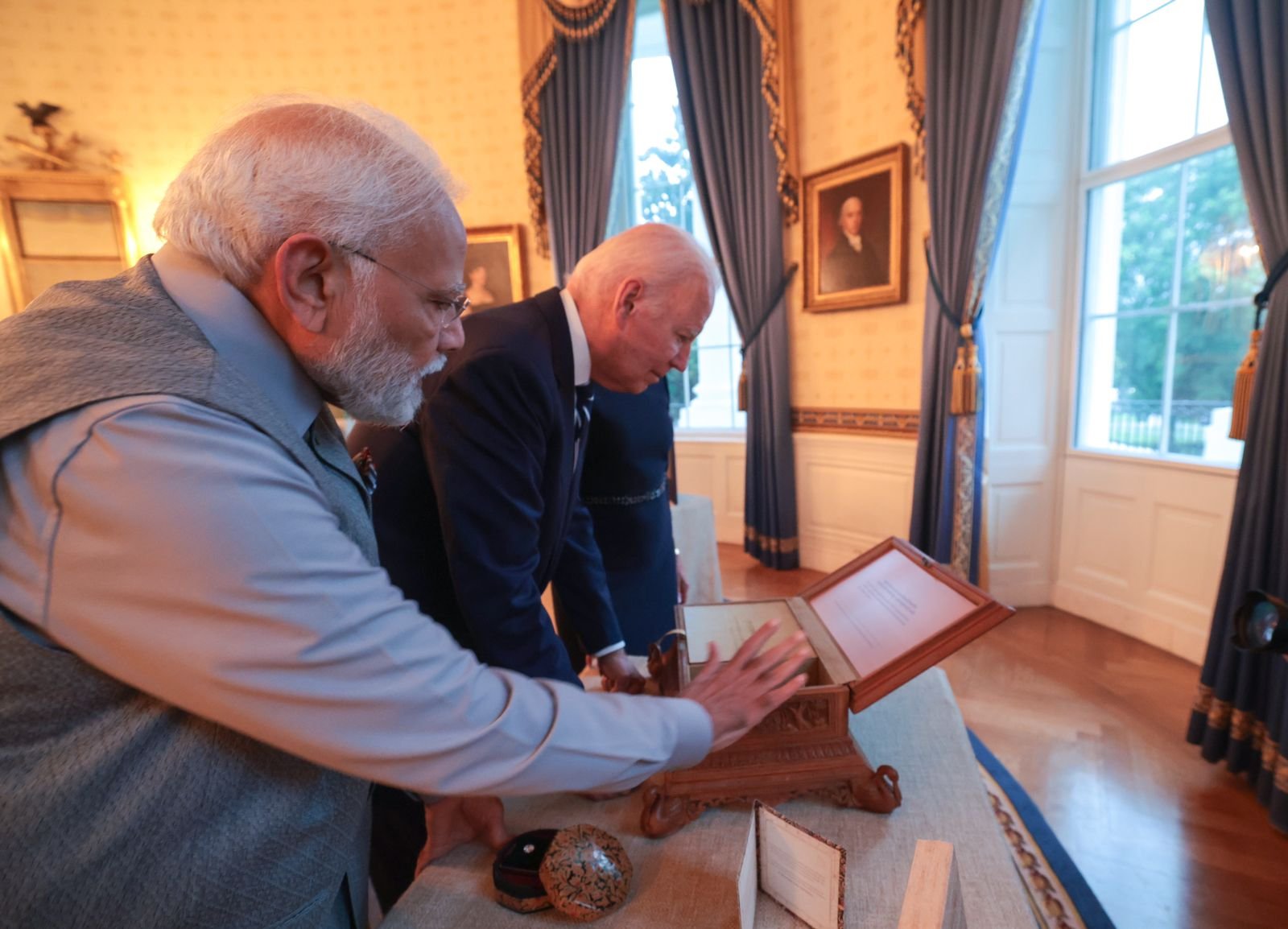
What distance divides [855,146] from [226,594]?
447 cm

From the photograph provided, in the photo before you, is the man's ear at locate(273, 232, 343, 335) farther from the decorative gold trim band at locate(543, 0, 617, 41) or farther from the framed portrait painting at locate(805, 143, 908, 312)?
the decorative gold trim band at locate(543, 0, 617, 41)

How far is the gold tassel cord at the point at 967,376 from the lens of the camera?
3.50 m

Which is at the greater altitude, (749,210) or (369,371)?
(749,210)

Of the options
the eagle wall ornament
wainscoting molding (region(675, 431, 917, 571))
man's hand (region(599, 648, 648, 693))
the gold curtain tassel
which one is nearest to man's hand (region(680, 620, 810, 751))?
man's hand (region(599, 648, 648, 693))

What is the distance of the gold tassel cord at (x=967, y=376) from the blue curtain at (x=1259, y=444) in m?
1.28

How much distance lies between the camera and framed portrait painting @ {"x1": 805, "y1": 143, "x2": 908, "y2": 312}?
3.92 metres

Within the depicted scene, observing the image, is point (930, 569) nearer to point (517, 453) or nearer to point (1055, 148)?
point (517, 453)

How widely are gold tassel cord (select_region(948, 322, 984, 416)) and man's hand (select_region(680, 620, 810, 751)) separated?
3.07 m

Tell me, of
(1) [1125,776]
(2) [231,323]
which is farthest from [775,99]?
(2) [231,323]

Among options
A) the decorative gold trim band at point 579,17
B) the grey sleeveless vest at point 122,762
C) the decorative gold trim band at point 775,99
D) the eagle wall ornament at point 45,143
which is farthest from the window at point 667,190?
the grey sleeveless vest at point 122,762

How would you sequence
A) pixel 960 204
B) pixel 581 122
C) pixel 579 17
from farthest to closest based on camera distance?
1. pixel 581 122
2. pixel 579 17
3. pixel 960 204

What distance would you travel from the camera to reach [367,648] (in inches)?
22.5

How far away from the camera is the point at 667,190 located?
18.3 feet

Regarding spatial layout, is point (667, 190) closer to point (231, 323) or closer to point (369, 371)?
point (369, 371)
